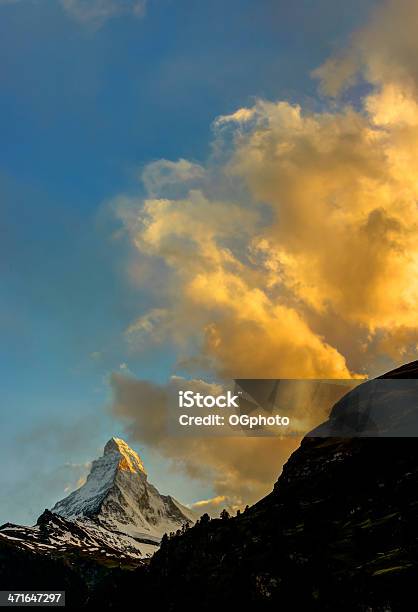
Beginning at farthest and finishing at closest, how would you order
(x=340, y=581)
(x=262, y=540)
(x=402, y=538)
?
1. (x=262, y=540)
2. (x=402, y=538)
3. (x=340, y=581)

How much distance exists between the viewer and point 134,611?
193625 mm

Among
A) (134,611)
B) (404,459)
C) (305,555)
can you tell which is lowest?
(134,611)

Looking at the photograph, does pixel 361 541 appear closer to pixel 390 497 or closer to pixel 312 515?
pixel 390 497

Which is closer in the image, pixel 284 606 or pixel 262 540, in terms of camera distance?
pixel 284 606

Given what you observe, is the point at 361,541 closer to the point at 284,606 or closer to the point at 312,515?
the point at 284,606

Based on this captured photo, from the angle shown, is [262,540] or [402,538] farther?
[262,540]

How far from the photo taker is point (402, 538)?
436 ft

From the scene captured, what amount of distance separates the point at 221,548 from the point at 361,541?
60451 mm

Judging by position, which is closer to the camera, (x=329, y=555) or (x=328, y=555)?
(x=329, y=555)

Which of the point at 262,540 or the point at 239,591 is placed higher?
the point at 262,540

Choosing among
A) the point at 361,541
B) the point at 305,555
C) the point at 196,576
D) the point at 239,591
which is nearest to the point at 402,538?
the point at 361,541

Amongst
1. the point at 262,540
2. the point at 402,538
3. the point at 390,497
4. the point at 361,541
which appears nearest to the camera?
the point at 402,538

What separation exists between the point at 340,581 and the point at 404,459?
70.3m

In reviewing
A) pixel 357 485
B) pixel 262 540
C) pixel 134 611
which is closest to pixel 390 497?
pixel 357 485
